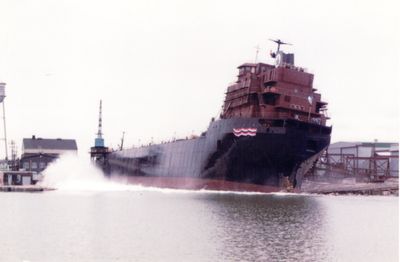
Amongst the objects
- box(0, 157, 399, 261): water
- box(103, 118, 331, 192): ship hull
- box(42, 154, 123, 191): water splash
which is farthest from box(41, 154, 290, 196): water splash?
box(0, 157, 399, 261): water

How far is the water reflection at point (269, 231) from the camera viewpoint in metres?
23.3

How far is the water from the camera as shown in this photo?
920 inches

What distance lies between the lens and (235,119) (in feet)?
195

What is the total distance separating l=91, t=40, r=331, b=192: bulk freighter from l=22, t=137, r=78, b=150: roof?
4292 inches

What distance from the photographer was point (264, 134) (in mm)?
57500

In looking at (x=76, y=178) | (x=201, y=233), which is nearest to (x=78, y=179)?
(x=76, y=178)

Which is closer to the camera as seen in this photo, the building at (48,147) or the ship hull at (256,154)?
the ship hull at (256,154)

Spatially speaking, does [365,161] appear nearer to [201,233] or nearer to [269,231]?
[269,231]

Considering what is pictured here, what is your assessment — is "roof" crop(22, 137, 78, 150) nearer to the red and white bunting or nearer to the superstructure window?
the superstructure window

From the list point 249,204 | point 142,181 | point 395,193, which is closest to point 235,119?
point 249,204

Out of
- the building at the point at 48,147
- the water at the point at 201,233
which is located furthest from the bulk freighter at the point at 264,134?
the building at the point at 48,147

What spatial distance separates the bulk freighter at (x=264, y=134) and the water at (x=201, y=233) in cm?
1424

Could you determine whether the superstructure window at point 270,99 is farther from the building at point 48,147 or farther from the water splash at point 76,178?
the building at point 48,147

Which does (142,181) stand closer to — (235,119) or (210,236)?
(235,119)
